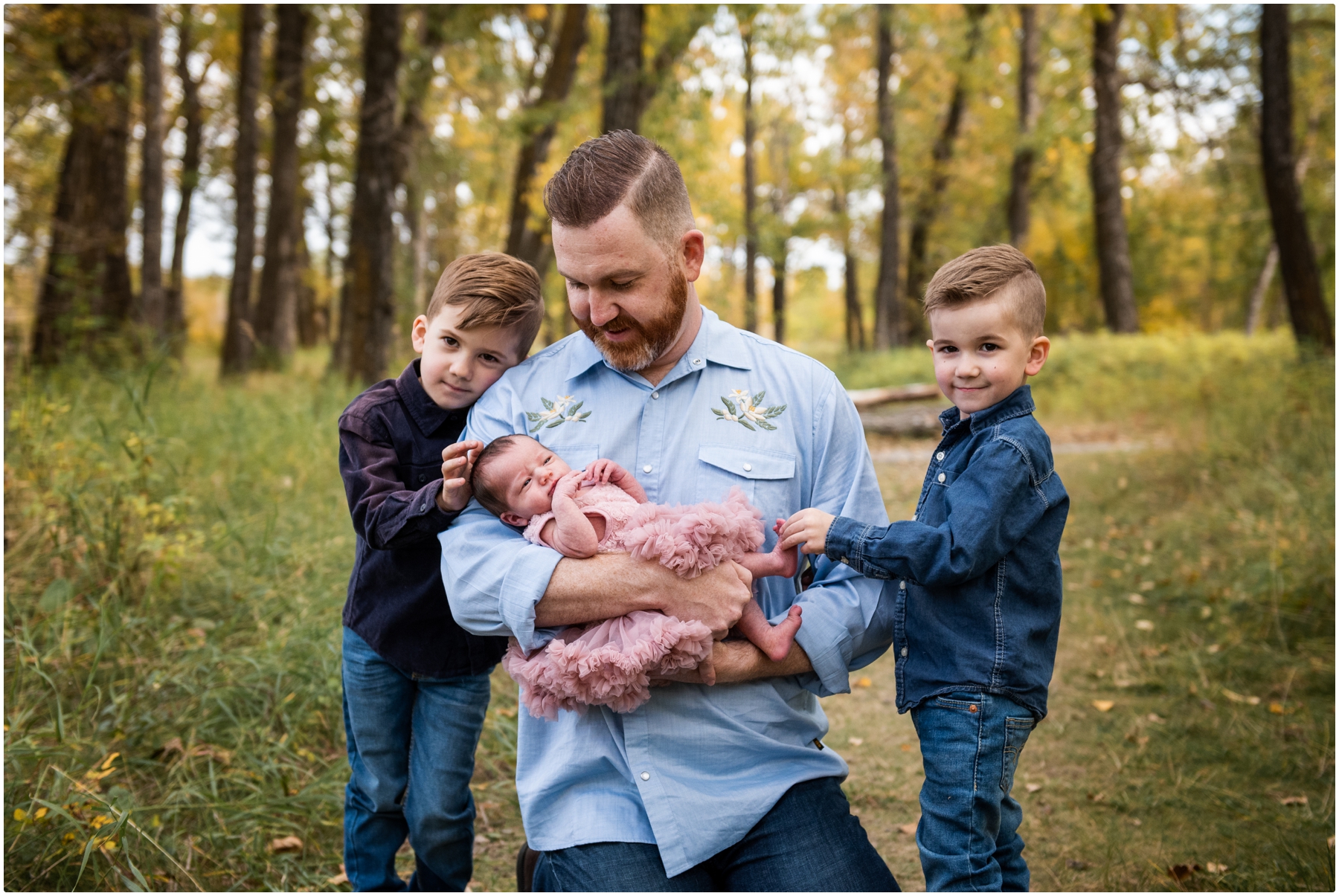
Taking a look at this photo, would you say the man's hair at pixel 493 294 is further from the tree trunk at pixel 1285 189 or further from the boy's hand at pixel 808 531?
the tree trunk at pixel 1285 189

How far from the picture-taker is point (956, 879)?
2057 mm

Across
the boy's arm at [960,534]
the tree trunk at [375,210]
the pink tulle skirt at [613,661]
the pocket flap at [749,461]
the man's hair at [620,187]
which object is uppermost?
the tree trunk at [375,210]

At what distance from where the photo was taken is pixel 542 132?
41.7 feet

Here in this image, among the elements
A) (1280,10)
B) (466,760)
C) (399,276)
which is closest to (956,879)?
(466,760)

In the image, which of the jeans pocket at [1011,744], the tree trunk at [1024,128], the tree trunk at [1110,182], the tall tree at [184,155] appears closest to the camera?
the jeans pocket at [1011,744]

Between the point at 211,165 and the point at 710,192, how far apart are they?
1040cm

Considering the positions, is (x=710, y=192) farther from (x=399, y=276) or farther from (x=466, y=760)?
(x=466, y=760)

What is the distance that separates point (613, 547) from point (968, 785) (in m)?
0.97

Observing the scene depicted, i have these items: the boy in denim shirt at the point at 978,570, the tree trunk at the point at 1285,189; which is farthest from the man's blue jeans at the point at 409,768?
the tree trunk at the point at 1285,189

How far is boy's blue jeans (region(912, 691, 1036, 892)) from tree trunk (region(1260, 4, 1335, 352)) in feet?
26.2

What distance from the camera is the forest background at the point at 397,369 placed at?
11.3 feet

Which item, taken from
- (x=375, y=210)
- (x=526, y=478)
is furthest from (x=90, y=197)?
(x=526, y=478)

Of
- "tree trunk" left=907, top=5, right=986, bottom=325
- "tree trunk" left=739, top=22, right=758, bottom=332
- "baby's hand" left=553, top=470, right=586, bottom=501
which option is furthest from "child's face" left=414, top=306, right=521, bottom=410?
"tree trunk" left=907, top=5, right=986, bottom=325

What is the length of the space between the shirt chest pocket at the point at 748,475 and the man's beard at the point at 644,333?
0.28 meters
